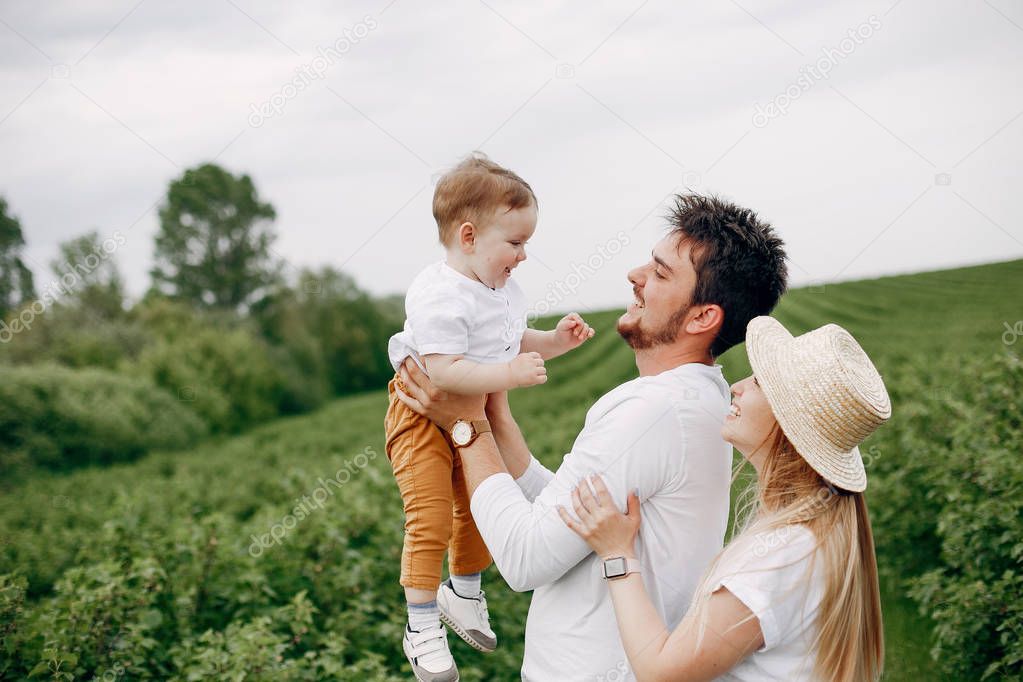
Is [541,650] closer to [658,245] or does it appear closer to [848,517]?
[848,517]

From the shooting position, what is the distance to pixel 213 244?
4484 centimetres

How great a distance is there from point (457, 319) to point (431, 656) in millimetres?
1046

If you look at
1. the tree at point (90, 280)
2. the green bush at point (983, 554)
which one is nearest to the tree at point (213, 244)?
the tree at point (90, 280)

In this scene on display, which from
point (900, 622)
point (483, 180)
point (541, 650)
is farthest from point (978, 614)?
point (483, 180)

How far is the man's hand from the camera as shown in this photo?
267 cm

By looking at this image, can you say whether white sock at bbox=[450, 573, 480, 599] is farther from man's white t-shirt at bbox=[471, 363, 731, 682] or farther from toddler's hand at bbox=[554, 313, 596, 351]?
toddler's hand at bbox=[554, 313, 596, 351]

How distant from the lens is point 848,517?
87.1 inches

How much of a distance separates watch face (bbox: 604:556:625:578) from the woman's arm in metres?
0.01

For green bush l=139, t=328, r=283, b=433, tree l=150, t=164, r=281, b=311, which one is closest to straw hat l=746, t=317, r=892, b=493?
green bush l=139, t=328, r=283, b=433

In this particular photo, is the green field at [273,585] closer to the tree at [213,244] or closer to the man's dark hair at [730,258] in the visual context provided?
the man's dark hair at [730,258]

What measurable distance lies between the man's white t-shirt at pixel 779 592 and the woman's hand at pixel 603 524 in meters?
0.23

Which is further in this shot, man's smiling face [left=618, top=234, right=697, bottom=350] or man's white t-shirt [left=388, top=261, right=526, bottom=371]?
man's white t-shirt [left=388, top=261, right=526, bottom=371]

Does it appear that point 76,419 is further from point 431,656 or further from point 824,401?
point 824,401

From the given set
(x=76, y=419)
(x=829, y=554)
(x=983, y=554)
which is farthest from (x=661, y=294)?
(x=76, y=419)
